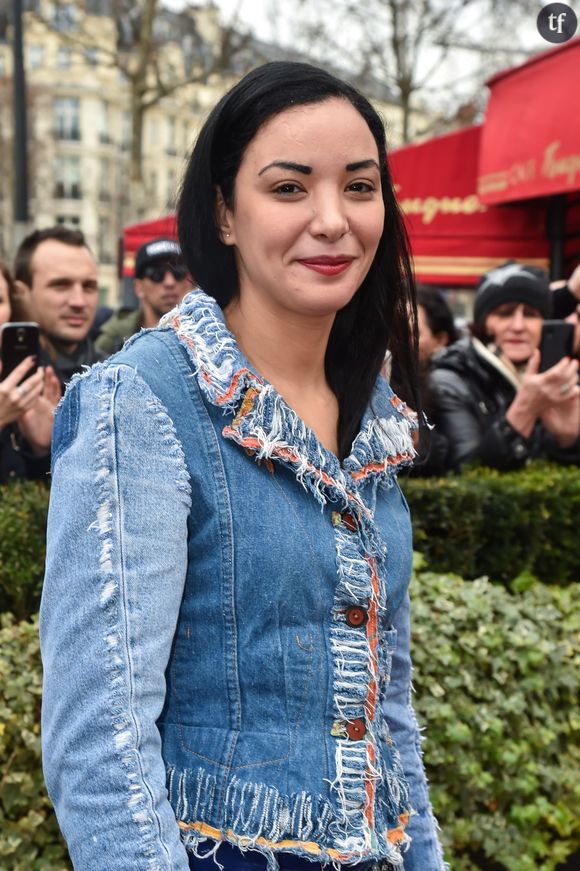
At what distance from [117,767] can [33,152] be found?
42517mm

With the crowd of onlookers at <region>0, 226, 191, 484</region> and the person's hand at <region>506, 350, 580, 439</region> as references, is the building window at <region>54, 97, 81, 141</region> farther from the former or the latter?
the person's hand at <region>506, 350, 580, 439</region>

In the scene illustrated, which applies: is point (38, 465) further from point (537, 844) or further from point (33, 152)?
point (33, 152)

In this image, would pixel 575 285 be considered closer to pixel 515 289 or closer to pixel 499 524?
pixel 515 289

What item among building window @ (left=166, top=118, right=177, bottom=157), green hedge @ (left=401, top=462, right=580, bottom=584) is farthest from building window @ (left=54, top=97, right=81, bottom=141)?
green hedge @ (left=401, top=462, right=580, bottom=584)

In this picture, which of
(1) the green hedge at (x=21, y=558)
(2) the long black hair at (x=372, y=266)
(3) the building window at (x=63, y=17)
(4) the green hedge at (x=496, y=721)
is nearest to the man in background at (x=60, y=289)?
(1) the green hedge at (x=21, y=558)

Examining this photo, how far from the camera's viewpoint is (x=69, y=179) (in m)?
73.4

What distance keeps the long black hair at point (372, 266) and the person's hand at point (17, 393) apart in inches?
86.0

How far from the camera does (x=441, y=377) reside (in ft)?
15.6

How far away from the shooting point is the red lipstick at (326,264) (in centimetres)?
151

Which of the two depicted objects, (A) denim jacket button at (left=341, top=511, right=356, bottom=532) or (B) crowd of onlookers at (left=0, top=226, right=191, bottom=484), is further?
(B) crowd of onlookers at (left=0, top=226, right=191, bottom=484)

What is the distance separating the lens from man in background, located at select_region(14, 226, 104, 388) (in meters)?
4.98

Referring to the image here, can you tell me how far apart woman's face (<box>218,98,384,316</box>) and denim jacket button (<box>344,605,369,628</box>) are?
416mm

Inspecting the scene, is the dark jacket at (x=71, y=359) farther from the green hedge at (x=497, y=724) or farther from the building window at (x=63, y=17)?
the building window at (x=63, y=17)

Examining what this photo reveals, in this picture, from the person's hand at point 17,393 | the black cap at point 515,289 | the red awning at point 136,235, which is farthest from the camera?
the red awning at point 136,235
